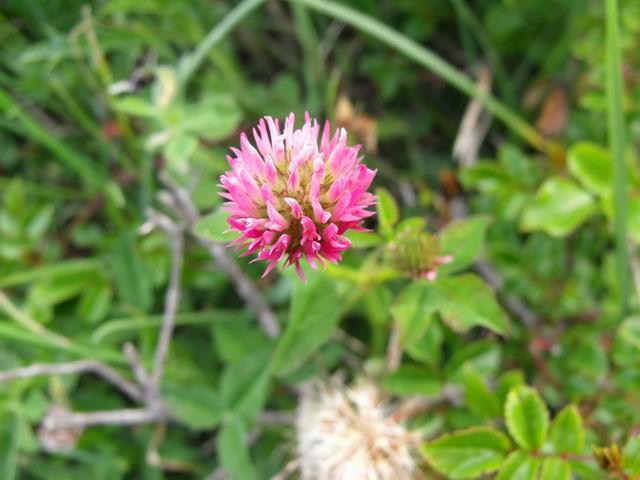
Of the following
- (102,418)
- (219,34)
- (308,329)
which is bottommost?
(102,418)

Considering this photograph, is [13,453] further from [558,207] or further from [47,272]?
[558,207]

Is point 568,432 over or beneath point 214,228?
beneath

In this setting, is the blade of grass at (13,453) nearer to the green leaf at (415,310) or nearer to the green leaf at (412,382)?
the green leaf at (412,382)

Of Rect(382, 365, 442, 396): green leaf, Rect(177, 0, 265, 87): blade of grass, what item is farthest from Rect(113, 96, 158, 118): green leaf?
Rect(382, 365, 442, 396): green leaf

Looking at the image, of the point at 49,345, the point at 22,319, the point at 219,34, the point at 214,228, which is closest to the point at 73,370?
the point at 49,345

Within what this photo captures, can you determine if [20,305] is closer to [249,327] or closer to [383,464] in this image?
[249,327]

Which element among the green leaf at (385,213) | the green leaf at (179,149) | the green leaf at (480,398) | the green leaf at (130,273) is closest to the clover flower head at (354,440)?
the green leaf at (480,398)
